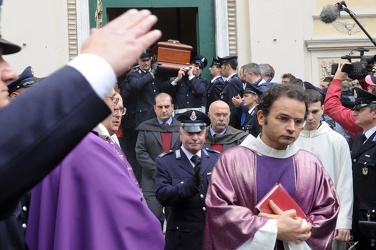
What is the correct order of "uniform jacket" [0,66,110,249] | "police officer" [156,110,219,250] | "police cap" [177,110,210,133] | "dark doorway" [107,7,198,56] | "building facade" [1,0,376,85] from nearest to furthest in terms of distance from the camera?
"uniform jacket" [0,66,110,249] < "police officer" [156,110,219,250] < "police cap" [177,110,210,133] < "building facade" [1,0,376,85] < "dark doorway" [107,7,198,56]

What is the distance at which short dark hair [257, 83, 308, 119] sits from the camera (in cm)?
526

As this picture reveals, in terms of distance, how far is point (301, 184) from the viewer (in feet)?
16.8

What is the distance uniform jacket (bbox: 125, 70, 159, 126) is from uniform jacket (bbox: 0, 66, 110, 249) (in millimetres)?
9367

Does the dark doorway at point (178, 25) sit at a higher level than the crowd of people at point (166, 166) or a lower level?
higher

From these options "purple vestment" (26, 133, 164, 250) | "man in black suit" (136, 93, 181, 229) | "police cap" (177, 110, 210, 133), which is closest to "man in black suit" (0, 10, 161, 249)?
"purple vestment" (26, 133, 164, 250)

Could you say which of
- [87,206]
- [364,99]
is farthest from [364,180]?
[87,206]

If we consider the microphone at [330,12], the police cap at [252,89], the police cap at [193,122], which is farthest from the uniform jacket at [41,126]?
the police cap at [252,89]

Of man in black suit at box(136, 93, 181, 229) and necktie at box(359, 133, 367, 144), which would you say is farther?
man in black suit at box(136, 93, 181, 229)

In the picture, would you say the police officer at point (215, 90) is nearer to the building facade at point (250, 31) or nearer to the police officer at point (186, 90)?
the police officer at point (186, 90)

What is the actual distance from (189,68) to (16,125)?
9470mm

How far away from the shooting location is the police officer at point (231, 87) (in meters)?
10.7

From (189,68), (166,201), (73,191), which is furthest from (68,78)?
(189,68)

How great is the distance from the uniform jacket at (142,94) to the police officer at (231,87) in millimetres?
993

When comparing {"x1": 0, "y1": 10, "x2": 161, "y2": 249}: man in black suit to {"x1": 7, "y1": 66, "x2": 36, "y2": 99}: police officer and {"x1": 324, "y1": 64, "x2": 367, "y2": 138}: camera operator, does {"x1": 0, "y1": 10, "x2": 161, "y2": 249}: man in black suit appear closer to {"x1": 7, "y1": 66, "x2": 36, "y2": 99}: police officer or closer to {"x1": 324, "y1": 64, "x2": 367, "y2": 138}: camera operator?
{"x1": 7, "y1": 66, "x2": 36, "y2": 99}: police officer
